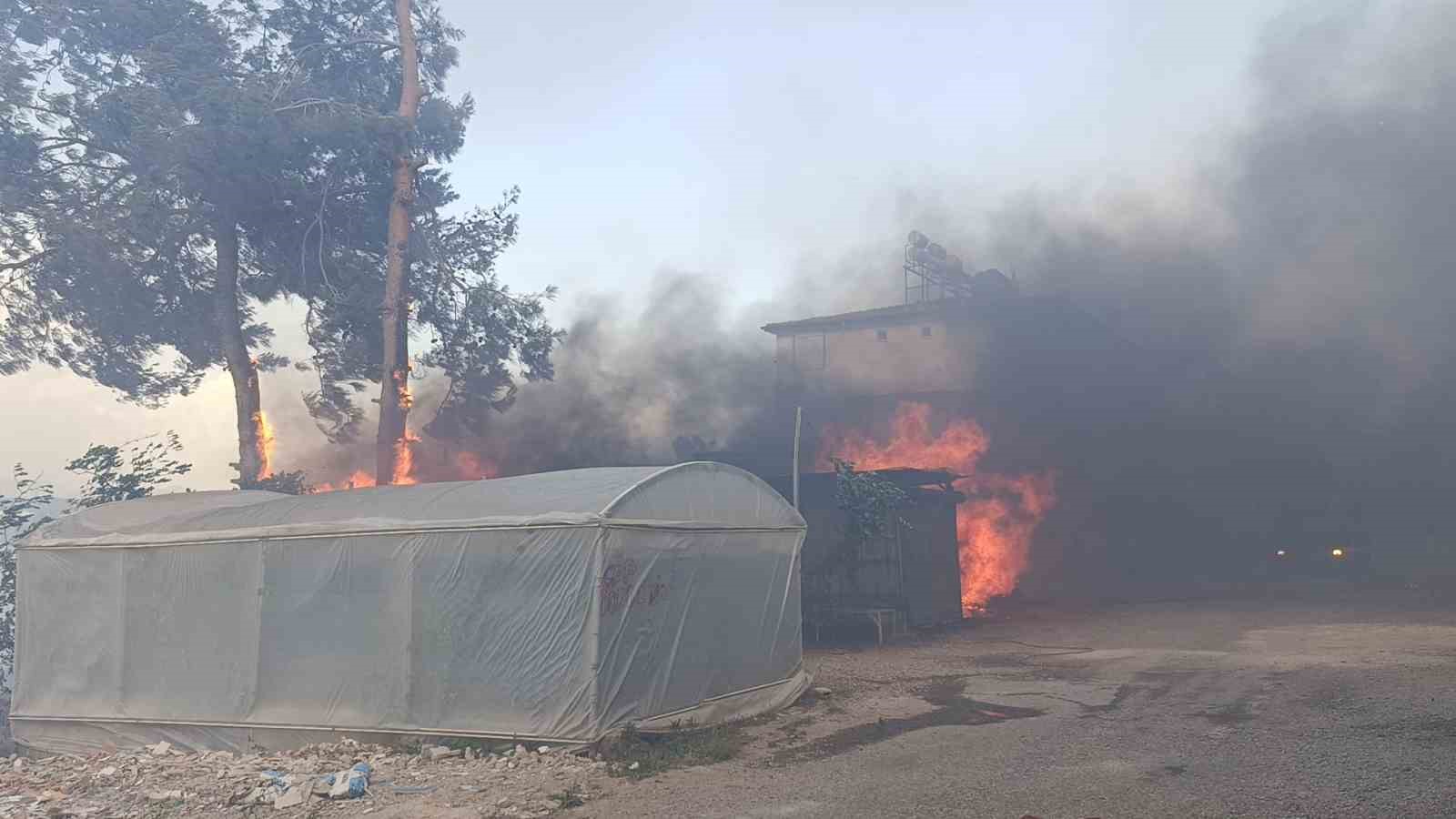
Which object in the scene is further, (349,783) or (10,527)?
(10,527)

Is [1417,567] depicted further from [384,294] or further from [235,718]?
[235,718]

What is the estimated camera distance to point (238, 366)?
Answer: 21.2 metres

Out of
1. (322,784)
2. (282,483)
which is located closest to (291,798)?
(322,784)

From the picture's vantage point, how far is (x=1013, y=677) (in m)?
14.5

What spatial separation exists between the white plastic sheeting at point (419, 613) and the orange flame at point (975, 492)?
723 inches

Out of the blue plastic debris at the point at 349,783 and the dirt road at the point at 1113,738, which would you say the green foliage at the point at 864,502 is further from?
the blue plastic debris at the point at 349,783

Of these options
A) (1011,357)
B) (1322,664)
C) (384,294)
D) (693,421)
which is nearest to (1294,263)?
(1011,357)

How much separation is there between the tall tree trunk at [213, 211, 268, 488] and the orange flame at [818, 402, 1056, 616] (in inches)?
645

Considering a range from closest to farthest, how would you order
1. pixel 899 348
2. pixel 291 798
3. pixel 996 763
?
pixel 291 798 → pixel 996 763 → pixel 899 348

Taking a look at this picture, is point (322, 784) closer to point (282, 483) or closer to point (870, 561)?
point (282, 483)

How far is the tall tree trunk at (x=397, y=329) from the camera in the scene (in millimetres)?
20594

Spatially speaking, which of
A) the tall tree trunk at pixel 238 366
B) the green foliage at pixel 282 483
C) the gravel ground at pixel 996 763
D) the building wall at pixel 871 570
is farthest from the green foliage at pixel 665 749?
the tall tree trunk at pixel 238 366

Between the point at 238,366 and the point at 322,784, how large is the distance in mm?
14773

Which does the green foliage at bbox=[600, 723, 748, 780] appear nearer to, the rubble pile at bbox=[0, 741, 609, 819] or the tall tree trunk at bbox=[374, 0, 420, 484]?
the rubble pile at bbox=[0, 741, 609, 819]
